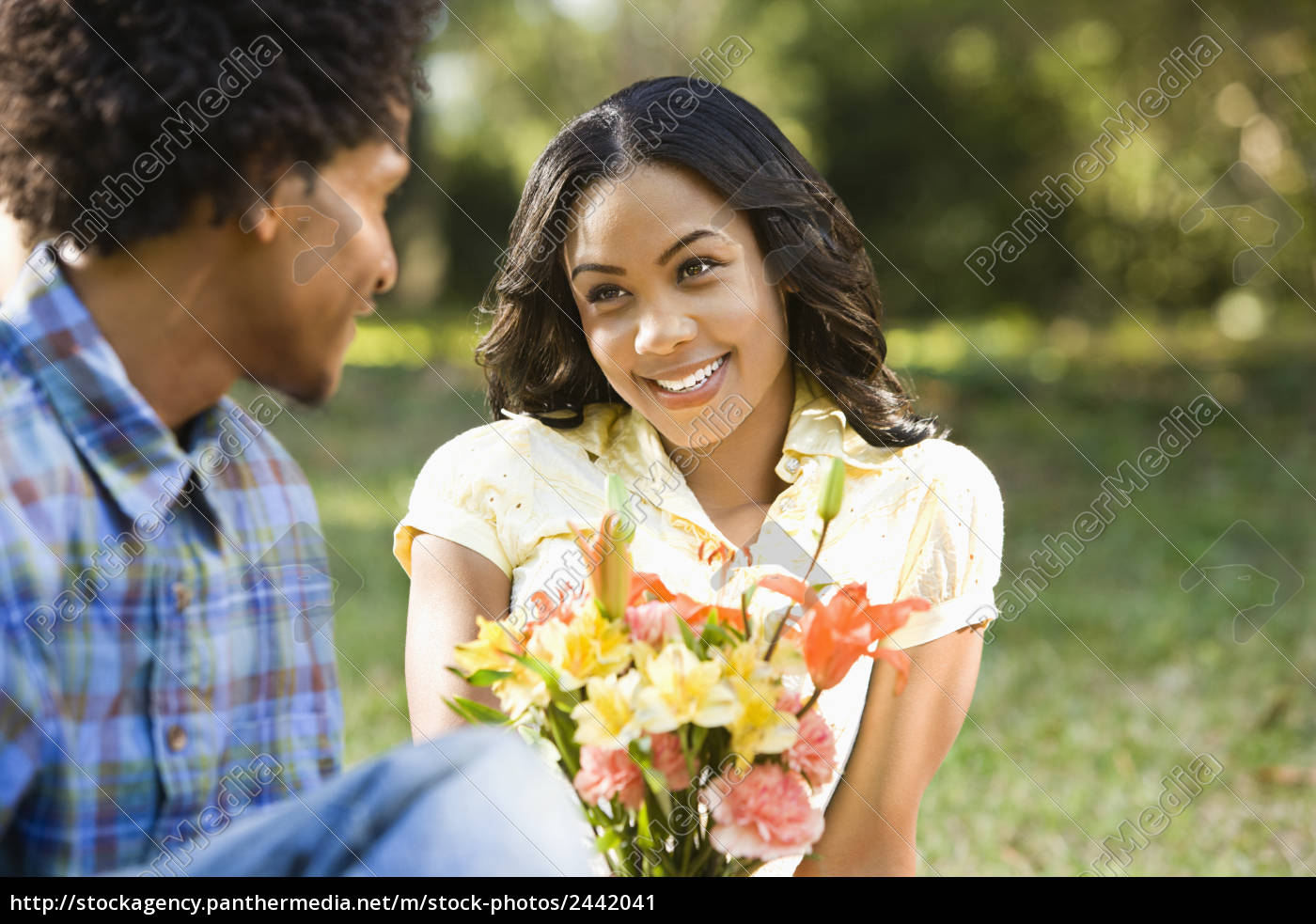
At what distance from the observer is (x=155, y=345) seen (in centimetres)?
156

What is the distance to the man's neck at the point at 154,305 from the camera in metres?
1.54

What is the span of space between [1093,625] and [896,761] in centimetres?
363

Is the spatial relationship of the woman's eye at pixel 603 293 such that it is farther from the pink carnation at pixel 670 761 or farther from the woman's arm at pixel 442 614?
the pink carnation at pixel 670 761

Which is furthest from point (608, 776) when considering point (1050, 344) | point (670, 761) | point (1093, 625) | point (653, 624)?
point (1050, 344)

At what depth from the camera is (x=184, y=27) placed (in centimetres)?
150

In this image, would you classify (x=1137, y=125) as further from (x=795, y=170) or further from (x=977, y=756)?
(x=795, y=170)

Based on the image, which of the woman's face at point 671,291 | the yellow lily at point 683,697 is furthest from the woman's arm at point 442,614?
the yellow lily at point 683,697

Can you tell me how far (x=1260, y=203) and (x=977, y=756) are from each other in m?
10.8

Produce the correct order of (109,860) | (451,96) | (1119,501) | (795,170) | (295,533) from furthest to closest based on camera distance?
(451,96)
(1119,501)
(795,170)
(295,533)
(109,860)

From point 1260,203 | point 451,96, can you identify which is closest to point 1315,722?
point 1260,203

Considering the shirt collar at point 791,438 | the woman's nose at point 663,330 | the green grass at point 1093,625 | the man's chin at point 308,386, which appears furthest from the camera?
the green grass at point 1093,625

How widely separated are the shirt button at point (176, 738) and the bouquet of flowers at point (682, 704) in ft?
1.15

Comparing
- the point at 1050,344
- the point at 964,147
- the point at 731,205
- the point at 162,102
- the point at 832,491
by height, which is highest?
the point at 964,147

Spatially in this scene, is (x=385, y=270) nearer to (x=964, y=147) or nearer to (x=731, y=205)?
(x=731, y=205)
